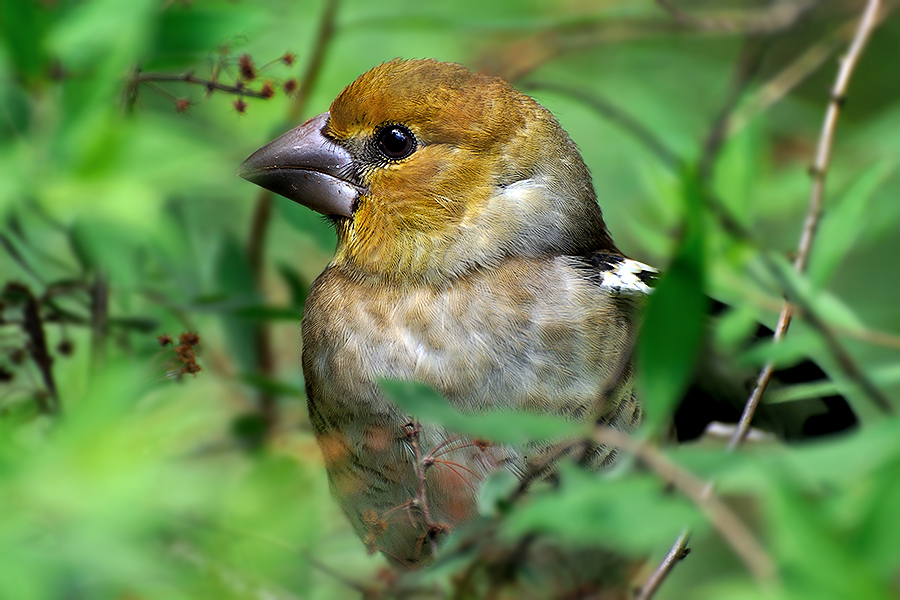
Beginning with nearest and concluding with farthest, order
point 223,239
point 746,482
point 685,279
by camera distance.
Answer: point 746,482 → point 685,279 → point 223,239

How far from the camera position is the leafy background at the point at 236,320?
3.64ft

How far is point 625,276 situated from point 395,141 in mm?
802

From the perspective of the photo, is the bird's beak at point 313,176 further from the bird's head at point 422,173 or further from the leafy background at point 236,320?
the leafy background at point 236,320

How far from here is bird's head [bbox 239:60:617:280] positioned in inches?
113

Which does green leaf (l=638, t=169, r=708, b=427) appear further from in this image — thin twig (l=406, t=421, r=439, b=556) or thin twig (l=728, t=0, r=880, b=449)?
thin twig (l=728, t=0, r=880, b=449)

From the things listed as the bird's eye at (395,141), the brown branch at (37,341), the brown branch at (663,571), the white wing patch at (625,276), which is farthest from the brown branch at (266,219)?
the brown branch at (663,571)

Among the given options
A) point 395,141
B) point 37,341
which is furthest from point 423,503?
point 395,141

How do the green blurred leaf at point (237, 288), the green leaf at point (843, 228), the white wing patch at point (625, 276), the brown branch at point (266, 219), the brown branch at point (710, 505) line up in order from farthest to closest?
the brown branch at point (266, 219), the green blurred leaf at point (237, 288), the white wing patch at point (625, 276), the green leaf at point (843, 228), the brown branch at point (710, 505)

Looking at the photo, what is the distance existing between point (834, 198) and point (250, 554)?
2.94 metres

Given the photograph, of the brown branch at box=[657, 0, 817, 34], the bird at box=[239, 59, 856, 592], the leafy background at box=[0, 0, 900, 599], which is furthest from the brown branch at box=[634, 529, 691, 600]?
the brown branch at box=[657, 0, 817, 34]

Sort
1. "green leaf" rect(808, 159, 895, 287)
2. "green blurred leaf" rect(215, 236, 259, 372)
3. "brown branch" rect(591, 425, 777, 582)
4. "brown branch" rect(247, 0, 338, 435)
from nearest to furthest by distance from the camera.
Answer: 1. "brown branch" rect(591, 425, 777, 582)
2. "green leaf" rect(808, 159, 895, 287)
3. "green blurred leaf" rect(215, 236, 259, 372)
4. "brown branch" rect(247, 0, 338, 435)

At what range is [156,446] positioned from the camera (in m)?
2.03

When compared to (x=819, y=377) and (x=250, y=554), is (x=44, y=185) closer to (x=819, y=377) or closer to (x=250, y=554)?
(x=250, y=554)

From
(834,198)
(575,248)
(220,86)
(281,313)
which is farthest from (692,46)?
(220,86)
